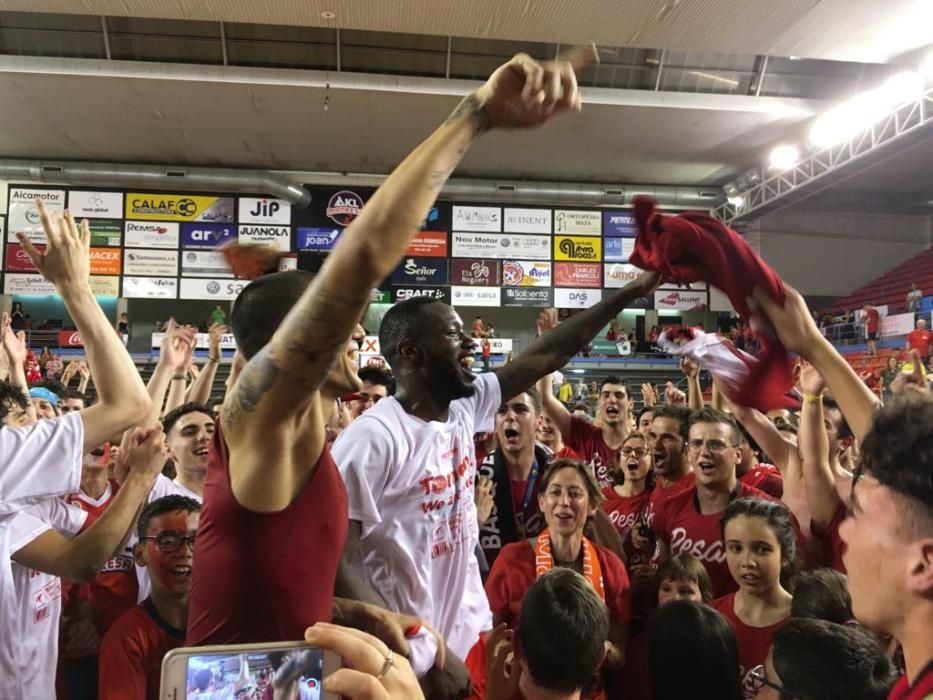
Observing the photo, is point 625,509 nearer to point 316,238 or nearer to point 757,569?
point 757,569

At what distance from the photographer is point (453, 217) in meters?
15.2

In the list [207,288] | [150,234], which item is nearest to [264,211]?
[207,288]

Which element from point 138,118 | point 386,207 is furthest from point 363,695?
point 138,118

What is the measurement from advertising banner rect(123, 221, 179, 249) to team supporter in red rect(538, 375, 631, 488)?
12.0 m

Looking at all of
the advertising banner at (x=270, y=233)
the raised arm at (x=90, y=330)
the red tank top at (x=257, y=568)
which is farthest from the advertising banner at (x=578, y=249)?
the red tank top at (x=257, y=568)

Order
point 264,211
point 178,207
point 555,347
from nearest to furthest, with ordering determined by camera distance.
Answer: point 555,347
point 178,207
point 264,211

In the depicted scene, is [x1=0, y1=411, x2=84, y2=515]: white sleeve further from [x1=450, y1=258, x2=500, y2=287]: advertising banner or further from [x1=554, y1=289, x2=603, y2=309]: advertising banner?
[x1=554, y1=289, x2=603, y2=309]: advertising banner

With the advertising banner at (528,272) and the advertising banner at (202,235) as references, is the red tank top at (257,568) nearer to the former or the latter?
the advertising banner at (528,272)

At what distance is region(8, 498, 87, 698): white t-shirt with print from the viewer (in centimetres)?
201

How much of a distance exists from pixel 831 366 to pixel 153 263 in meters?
15.1

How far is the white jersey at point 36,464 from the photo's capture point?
5.65 ft

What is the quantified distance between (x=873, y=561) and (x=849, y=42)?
36.4ft

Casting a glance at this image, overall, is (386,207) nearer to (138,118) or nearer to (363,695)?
(363,695)

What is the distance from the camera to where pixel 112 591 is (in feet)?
9.03
